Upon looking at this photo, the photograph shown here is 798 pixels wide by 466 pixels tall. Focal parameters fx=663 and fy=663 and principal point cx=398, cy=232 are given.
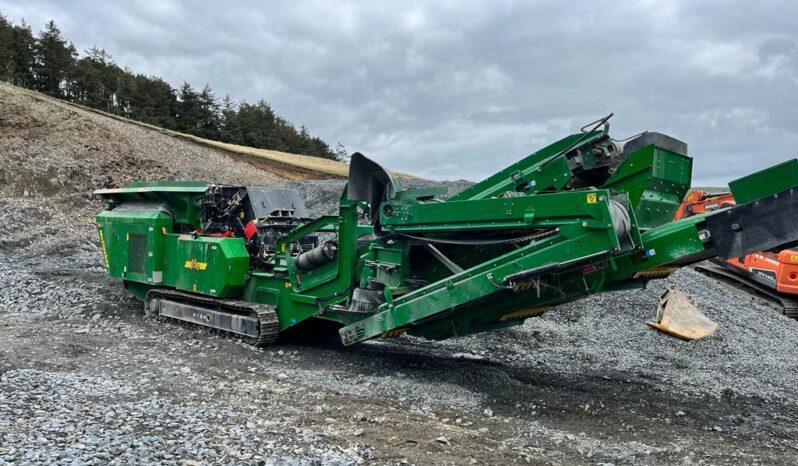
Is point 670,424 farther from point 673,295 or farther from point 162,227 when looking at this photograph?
point 162,227

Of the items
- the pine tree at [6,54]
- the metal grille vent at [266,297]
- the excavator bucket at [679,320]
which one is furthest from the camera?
the pine tree at [6,54]

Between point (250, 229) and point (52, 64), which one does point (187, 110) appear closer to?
point (52, 64)

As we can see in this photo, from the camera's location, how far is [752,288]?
1374 cm

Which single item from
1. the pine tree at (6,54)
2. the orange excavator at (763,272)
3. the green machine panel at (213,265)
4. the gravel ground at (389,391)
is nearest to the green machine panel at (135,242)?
the green machine panel at (213,265)

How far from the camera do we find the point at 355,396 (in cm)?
609

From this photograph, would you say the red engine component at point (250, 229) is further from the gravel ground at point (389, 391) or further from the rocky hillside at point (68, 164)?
the rocky hillside at point (68, 164)

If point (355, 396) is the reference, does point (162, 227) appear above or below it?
above

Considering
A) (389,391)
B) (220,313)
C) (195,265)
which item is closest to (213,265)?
(195,265)

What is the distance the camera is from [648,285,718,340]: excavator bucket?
6219mm

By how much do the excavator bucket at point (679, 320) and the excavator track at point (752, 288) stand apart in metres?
7.96

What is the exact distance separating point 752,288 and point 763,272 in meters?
0.61

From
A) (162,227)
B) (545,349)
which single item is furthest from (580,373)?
(162,227)

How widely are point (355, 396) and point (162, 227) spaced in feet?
14.3

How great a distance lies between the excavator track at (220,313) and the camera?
782cm
